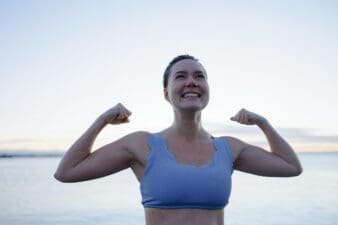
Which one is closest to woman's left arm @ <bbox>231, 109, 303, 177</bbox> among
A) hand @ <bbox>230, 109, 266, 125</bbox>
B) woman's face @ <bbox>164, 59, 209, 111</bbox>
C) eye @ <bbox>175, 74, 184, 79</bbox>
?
hand @ <bbox>230, 109, 266, 125</bbox>

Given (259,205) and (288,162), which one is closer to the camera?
(288,162)

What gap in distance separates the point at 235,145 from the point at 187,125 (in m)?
0.33

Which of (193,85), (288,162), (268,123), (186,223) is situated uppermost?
(193,85)

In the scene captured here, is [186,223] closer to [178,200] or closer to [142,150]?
[178,200]

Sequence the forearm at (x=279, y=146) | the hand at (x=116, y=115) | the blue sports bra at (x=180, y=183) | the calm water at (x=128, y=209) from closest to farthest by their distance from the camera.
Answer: the blue sports bra at (x=180, y=183) < the hand at (x=116, y=115) < the forearm at (x=279, y=146) < the calm water at (x=128, y=209)

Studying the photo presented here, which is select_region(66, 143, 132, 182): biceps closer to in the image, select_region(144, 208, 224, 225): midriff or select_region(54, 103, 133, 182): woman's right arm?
select_region(54, 103, 133, 182): woman's right arm

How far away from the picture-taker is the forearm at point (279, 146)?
3244mm

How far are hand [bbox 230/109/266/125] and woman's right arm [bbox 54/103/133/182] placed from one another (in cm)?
78

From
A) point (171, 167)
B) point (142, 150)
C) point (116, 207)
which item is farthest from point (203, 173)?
point (116, 207)

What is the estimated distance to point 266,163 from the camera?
10.5 ft

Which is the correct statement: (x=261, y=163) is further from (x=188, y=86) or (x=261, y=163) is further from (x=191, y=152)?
(x=188, y=86)

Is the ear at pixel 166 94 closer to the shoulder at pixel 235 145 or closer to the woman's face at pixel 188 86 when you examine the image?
the woman's face at pixel 188 86

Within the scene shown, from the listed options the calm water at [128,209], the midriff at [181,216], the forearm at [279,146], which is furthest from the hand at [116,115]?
the calm water at [128,209]

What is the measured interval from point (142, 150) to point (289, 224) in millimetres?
11635
